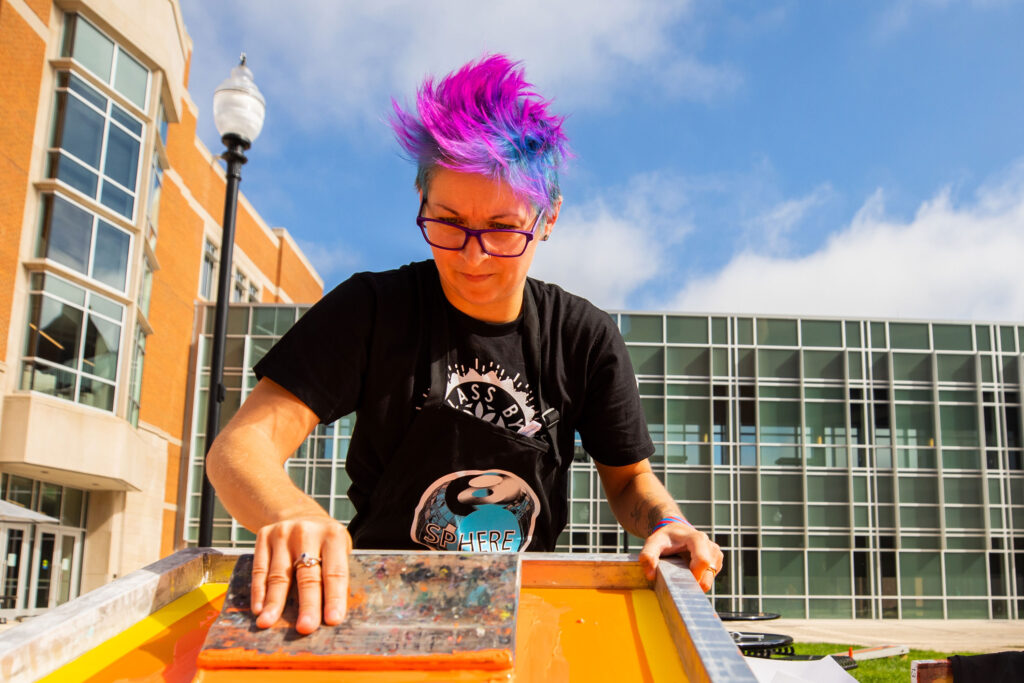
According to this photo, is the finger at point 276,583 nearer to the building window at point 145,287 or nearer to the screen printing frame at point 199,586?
the screen printing frame at point 199,586

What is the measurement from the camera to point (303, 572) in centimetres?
131

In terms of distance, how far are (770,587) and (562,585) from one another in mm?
26721

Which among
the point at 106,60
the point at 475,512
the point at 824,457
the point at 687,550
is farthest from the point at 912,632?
the point at 106,60

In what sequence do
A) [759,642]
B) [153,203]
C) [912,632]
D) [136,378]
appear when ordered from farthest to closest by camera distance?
[153,203] → [136,378] → [912,632] → [759,642]

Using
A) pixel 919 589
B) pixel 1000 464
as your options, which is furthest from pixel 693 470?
pixel 1000 464

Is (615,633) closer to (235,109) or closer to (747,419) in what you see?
(235,109)

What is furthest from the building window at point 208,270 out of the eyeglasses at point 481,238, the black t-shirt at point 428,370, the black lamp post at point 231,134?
the eyeglasses at point 481,238

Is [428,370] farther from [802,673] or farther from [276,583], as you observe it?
[802,673]

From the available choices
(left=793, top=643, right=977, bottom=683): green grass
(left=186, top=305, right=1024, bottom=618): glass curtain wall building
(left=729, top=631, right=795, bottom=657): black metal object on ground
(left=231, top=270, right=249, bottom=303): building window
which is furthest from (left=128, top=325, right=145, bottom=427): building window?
(left=729, top=631, right=795, bottom=657): black metal object on ground

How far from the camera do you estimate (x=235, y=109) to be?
23.8 ft

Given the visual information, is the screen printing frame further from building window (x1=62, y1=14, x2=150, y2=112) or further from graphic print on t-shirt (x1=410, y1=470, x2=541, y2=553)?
building window (x1=62, y1=14, x2=150, y2=112)

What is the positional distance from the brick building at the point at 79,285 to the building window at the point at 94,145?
3 cm

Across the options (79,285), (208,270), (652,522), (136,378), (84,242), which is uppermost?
(208,270)

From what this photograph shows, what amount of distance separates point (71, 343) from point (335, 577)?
20077 millimetres
